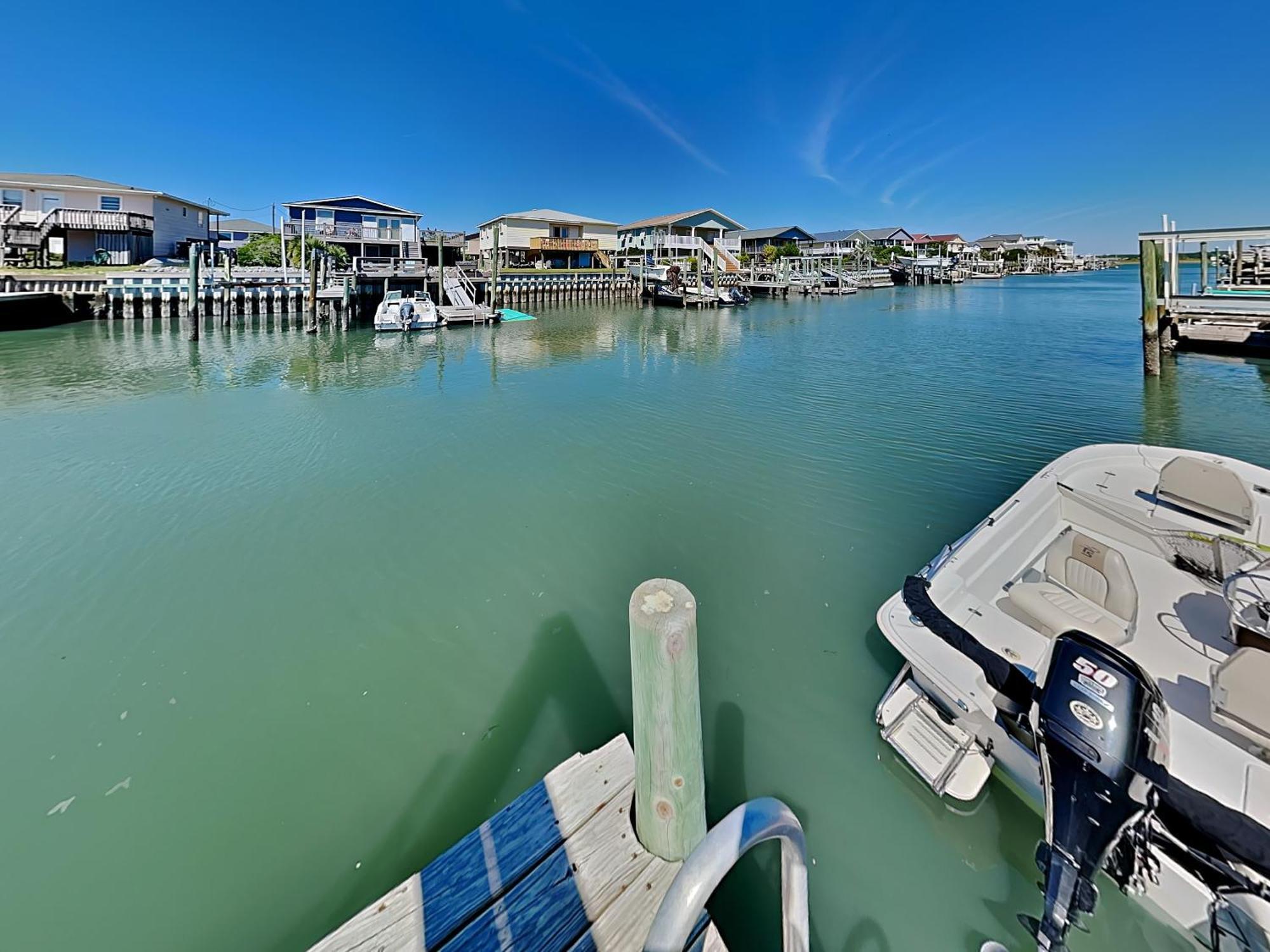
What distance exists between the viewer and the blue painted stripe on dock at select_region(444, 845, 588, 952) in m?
2.04

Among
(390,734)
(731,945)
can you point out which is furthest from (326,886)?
(731,945)

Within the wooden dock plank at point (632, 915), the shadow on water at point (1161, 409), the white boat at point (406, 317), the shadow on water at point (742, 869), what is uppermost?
the white boat at point (406, 317)

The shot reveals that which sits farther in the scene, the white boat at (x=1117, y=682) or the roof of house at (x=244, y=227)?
the roof of house at (x=244, y=227)

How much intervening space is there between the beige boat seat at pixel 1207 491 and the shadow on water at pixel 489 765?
485cm

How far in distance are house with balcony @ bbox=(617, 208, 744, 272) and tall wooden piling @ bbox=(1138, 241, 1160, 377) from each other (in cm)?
3724

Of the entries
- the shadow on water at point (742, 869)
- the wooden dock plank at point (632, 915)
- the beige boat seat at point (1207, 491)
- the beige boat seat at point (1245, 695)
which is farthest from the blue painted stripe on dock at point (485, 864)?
the beige boat seat at point (1207, 491)

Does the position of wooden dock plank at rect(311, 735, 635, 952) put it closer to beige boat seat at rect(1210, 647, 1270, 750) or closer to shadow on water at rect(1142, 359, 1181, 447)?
beige boat seat at rect(1210, 647, 1270, 750)

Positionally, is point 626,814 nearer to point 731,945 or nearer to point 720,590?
point 731,945

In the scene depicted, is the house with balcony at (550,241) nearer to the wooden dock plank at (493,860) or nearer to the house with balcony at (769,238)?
the house with balcony at (769,238)

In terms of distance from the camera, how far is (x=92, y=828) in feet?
9.86

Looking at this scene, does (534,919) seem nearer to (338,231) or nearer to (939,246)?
(338,231)

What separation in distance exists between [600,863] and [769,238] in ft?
246

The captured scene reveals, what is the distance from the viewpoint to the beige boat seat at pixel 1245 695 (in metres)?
2.57

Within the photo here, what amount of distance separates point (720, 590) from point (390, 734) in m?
2.92
